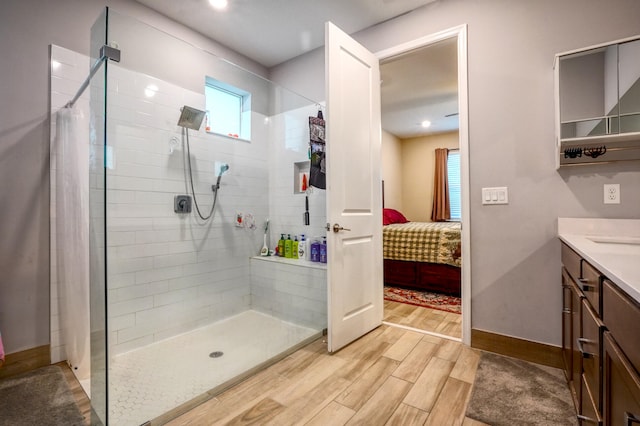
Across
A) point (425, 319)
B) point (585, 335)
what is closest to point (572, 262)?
point (585, 335)

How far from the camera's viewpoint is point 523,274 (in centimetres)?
207

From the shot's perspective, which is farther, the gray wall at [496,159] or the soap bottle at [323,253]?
the soap bottle at [323,253]

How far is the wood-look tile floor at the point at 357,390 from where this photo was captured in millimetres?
1488

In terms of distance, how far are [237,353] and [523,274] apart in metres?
2.04

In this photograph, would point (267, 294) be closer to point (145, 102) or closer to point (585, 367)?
point (145, 102)

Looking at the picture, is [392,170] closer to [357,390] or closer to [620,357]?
[357,390]

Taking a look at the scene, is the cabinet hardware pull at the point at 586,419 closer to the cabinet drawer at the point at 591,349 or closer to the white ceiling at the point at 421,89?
the cabinet drawer at the point at 591,349

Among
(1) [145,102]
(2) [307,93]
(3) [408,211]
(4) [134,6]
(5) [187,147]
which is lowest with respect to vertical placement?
(3) [408,211]

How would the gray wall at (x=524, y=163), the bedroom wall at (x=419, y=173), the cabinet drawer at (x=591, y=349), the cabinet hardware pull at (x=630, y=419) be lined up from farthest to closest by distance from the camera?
the bedroom wall at (x=419, y=173)
the gray wall at (x=524, y=163)
the cabinet drawer at (x=591, y=349)
the cabinet hardware pull at (x=630, y=419)

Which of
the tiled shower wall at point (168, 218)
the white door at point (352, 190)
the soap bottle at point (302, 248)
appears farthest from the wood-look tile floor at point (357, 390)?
the tiled shower wall at point (168, 218)

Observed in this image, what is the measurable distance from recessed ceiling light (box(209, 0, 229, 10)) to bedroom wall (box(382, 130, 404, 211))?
13.8 feet

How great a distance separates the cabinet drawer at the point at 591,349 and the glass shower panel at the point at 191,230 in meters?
1.67

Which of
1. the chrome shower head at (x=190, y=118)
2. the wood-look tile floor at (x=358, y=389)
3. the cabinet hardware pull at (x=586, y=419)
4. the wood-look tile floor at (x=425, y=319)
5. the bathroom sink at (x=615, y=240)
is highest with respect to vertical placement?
the chrome shower head at (x=190, y=118)

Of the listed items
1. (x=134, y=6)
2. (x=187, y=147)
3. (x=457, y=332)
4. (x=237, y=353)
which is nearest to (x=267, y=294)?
(x=237, y=353)
